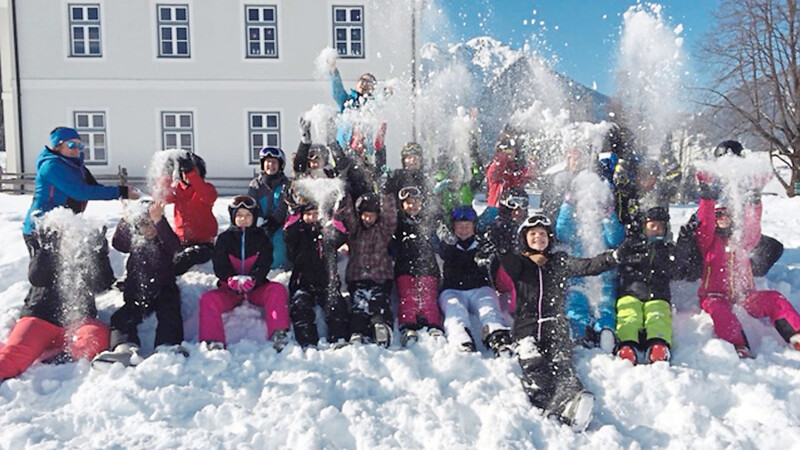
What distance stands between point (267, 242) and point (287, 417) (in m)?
1.85

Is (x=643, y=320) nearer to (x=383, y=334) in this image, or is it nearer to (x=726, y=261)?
(x=726, y=261)

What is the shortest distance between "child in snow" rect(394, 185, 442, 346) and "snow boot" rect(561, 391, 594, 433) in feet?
4.72

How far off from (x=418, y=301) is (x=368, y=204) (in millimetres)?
992

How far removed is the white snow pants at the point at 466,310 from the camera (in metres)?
4.76

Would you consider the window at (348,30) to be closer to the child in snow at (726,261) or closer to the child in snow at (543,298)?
the child in snow at (726,261)

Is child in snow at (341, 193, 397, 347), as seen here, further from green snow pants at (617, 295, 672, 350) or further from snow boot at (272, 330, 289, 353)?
green snow pants at (617, 295, 672, 350)

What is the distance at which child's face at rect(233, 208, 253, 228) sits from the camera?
16.8 feet

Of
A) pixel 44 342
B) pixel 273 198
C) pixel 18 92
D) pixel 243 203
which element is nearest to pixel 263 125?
pixel 18 92

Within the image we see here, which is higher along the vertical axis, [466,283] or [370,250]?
[370,250]

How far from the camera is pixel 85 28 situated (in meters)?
16.7

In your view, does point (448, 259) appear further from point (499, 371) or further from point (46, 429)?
point (46, 429)

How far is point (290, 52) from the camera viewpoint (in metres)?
16.9

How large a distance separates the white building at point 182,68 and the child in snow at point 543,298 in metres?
12.8

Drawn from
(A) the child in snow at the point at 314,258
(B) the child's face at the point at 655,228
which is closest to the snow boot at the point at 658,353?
(B) the child's face at the point at 655,228
